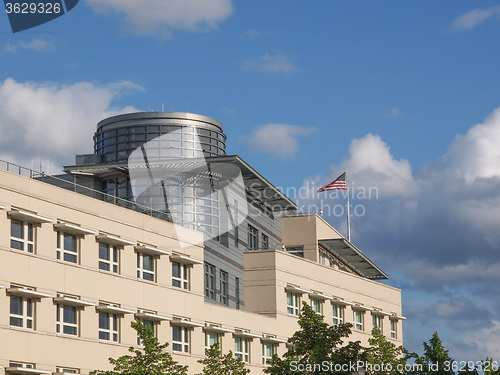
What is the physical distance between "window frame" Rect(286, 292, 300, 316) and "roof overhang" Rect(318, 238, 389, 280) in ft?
39.7

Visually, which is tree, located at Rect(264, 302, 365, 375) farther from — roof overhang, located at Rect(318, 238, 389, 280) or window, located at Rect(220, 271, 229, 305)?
roof overhang, located at Rect(318, 238, 389, 280)

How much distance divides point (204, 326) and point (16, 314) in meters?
17.4

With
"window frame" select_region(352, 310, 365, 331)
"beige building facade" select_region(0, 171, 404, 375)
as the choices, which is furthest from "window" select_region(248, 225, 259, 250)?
"window frame" select_region(352, 310, 365, 331)

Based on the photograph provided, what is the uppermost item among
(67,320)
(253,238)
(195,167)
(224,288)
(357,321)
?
(195,167)

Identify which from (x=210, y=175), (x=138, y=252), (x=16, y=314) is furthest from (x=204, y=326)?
(x=16, y=314)

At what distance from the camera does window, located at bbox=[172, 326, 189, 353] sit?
61.6m

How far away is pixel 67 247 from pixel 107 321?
5398mm

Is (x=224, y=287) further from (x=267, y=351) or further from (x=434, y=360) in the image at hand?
(x=434, y=360)

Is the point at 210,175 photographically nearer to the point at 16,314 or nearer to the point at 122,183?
the point at 122,183

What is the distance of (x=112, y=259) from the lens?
57.0 meters

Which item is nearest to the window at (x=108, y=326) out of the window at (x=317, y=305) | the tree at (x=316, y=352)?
the tree at (x=316, y=352)

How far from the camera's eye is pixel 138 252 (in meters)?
59.5

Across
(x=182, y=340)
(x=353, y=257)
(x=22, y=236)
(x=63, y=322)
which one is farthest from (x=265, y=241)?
(x=22, y=236)

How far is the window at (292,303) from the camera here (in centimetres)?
7569
